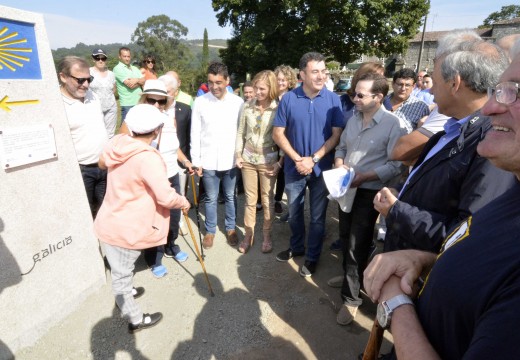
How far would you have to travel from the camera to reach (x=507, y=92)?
Answer: 88cm

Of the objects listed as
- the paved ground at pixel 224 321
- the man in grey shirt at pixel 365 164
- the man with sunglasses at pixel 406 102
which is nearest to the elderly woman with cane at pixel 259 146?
the paved ground at pixel 224 321

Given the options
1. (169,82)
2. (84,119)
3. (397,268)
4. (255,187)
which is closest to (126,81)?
(169,82)

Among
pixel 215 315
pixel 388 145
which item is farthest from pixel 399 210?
pixel 215 315

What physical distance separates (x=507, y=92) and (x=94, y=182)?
358cm

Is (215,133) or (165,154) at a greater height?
(215,133)

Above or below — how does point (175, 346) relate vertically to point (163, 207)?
below

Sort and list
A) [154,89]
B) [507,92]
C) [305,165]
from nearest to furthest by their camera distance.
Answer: [507,92] → [154,89] → [305,165]

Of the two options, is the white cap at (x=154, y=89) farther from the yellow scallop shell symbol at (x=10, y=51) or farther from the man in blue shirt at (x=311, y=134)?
the man in blue shirt at (x=311, y=134)

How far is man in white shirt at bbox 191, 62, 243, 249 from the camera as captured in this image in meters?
3.68

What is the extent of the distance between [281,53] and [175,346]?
81.8 ft

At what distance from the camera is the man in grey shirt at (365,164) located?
8.57 ft

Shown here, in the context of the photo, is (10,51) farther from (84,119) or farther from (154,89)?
(154,89)

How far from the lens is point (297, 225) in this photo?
369 cm

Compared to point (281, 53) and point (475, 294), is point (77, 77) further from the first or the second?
point (281, 53)
